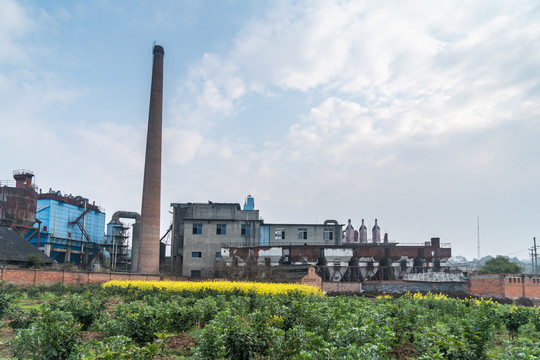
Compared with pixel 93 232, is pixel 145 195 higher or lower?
higher

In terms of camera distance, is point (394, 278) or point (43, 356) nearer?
point (43, 356)

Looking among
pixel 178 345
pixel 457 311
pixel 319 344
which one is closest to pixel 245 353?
pixel 319 344

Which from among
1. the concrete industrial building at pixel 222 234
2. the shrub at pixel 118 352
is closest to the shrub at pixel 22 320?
the shrub at pixel 118 352

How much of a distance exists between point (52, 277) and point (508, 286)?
37.0m

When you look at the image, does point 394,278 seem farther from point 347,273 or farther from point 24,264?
point 24,264

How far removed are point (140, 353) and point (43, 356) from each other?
291 cm

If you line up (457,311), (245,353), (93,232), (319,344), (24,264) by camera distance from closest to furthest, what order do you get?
(319,344) → (245,353) → (457,311) → (24,264) → (93,232)

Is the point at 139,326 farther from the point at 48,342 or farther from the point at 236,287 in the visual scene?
the point at 236,287

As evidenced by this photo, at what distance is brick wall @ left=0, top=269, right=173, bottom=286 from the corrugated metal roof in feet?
20.4

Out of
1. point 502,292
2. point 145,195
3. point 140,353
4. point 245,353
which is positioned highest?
point 145,195

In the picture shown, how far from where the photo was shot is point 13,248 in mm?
39062

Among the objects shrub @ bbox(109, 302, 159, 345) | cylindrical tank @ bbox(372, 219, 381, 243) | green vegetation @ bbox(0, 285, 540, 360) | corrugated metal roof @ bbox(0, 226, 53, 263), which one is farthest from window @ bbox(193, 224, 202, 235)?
shrub @ bbox(109, 302, 159, 345)

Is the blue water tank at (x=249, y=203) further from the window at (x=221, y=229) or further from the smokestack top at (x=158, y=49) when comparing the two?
the smokestack top at (x=158, y=49)

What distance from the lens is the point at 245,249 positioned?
147 ft
